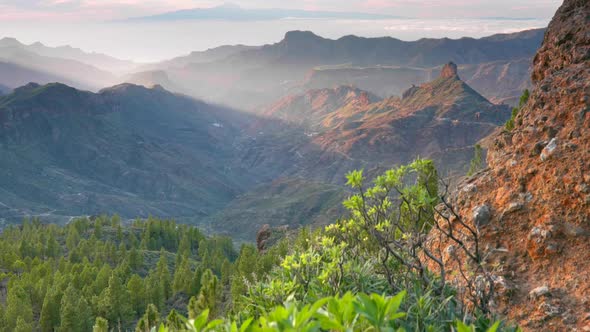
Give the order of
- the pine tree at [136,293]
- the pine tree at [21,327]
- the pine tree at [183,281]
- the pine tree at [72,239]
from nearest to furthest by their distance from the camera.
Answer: the pine tree at [21,327] → the pine tree at [136,293] → the pine tree at [183,281] → the pine tree at [72,239]

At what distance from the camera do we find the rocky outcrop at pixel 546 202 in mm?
13398

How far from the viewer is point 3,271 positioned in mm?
101875

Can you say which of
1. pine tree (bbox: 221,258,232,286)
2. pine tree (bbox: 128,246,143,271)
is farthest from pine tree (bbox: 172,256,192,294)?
pine tree (bbox: 128,246,143,271)

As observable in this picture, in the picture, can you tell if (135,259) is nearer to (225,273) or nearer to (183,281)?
(183,281)

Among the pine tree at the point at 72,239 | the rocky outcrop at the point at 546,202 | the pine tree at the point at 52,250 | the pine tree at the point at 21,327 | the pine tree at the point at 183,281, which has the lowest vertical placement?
the pine tree at the point at 72,239

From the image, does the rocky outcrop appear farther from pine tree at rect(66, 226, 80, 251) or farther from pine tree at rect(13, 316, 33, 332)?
pine tree at rect(66, 226, 80, 251)

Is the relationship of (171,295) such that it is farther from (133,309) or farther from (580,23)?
(580,23)

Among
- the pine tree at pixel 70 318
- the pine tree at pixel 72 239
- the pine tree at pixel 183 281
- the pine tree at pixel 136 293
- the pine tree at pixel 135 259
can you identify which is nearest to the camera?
the pine tree at pixel 70 318

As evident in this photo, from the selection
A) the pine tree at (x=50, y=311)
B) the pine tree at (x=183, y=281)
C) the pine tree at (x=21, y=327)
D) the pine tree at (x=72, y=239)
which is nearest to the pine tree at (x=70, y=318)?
the pine tree at (x=21, y=327)

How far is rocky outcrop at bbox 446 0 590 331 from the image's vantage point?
1340cm

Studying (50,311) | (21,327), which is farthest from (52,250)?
(21,327)

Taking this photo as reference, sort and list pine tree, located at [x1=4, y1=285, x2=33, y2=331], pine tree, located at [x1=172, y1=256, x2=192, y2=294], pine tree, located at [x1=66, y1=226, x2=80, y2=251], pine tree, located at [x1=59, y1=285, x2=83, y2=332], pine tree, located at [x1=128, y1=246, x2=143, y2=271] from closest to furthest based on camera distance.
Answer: pine tree, located at [x1=59, y1=285, x2=83, y2=332]
pine tree, located at [x1=4, y1=285, x2=33, y2=331]
pine tree, located at [x1=172, y1=256, x2=192, y2=294]
pine tree, located at [x1=128, y1=246, x2=143, y2=271]
pine tree, located at [x1=66, y1=226, x2=80, y2=251]

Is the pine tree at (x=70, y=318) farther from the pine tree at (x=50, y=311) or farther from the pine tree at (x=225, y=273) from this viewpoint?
the pine tree at (x=225, y=273)

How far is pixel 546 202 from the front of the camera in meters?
15.2
